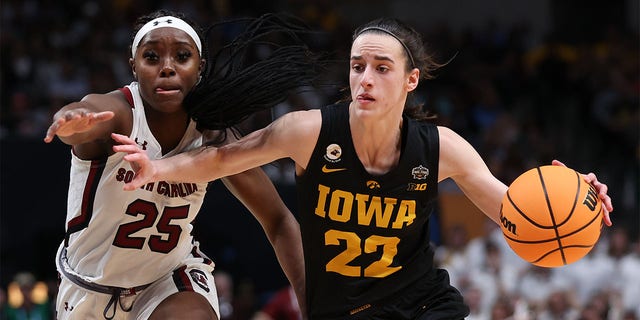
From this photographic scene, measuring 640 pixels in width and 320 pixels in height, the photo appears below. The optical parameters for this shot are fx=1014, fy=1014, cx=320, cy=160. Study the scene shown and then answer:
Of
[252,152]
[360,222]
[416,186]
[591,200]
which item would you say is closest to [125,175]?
[252,152]

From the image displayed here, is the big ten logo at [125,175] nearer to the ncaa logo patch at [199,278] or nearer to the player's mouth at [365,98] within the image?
the ncaa logo patch at [199,278]

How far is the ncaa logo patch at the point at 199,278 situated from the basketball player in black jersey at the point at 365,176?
58 centimetres

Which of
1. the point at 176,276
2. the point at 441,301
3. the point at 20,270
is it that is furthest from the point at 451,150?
the point at 20,270

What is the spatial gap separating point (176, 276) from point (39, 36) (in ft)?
28.8

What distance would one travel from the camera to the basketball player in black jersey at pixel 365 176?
4.63 meters

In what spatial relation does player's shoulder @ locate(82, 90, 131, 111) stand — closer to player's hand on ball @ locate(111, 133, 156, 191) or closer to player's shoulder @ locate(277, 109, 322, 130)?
player's hand on ball @ locate(111, 133, 156, 191)

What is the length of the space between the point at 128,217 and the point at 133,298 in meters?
0.43

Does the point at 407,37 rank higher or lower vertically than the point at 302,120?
higher

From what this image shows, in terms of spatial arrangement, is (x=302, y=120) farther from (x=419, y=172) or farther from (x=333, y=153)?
(x=419, y=172)

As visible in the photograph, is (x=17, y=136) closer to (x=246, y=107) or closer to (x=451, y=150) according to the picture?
(x=246, y=107)

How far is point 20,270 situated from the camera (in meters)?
10.4

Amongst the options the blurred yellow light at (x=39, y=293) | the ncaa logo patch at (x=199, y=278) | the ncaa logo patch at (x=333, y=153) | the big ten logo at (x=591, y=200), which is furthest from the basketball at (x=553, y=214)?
the blurred yellow light at (x=39, y=293)

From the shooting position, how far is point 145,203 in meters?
4.82

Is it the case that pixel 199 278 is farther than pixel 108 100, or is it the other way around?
pixel 199 278
